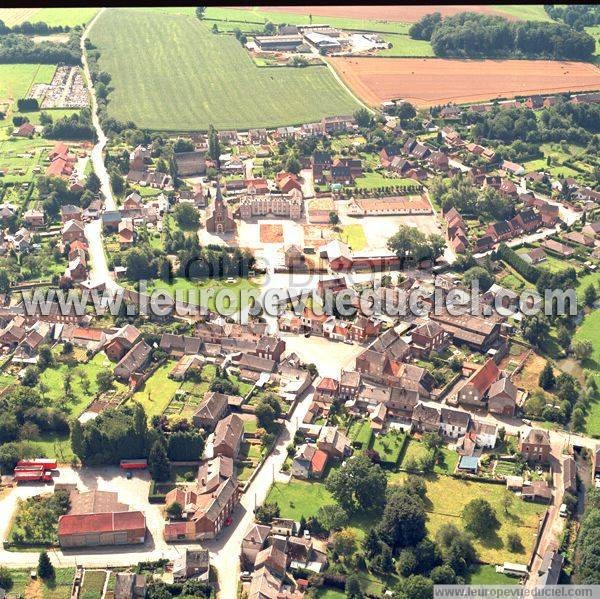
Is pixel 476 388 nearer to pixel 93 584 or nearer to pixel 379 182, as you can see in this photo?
pixel 93 584

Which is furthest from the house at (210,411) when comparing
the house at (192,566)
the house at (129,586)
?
the house at (129,586)

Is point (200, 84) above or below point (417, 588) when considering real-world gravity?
above

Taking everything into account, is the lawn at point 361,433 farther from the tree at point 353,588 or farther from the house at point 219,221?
the house at point 219,221

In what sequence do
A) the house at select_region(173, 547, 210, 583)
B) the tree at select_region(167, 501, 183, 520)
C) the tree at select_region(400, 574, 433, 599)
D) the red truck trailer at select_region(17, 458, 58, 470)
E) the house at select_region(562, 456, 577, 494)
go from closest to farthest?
the tree at select_region(400, 574, 433, 599), the house at select_region(173, 547, 210, 583), the tree at select_region(167, 501, 183, 520), the house at select_region(562, 456, 577, 494), the red truck trailer at select_region(17, 458, 58, 470)

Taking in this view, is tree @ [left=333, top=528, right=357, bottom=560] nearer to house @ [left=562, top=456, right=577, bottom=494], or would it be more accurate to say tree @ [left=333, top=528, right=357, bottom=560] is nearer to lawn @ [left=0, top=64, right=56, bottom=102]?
house @ [left=562, top=456, right=577, bottom=494]

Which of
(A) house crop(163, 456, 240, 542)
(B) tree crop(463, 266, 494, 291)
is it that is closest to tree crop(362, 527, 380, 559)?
(A) house crop(163, 456, 240, 542)

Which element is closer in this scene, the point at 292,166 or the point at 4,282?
the point at 4,282

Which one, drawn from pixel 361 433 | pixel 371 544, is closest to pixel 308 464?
pixel 361 433
